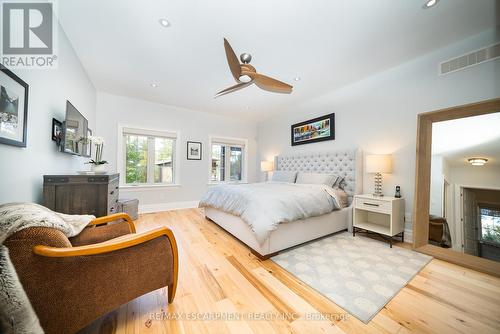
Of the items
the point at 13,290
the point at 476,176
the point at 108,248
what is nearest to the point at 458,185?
the point at 476,176

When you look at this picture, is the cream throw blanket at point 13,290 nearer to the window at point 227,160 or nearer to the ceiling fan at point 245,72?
the ceiling fan at point 245,72

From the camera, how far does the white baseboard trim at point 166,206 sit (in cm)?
399

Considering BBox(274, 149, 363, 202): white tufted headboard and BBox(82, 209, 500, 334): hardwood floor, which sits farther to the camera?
BBox(274, 149, 363, 202): white tufted headboard

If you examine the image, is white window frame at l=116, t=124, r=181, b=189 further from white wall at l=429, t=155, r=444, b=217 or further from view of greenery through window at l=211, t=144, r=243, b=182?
white wall at l=429, t=155, r=444, b=217

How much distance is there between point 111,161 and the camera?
12.1ft

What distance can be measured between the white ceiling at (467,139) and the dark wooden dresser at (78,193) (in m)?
4.19

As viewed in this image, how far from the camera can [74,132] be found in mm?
2158

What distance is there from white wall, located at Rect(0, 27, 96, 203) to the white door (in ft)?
16.0

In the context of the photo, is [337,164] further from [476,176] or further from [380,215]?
[476,176]

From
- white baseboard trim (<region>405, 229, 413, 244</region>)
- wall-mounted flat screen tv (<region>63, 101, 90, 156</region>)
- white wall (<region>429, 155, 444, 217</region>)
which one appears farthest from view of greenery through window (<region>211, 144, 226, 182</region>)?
white wall (<region>429, 155, 444, 217</region>)

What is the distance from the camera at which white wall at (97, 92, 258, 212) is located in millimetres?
3680

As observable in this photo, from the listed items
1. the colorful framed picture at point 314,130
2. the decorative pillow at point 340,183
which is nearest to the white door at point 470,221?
the decorative pillow at point 340,183

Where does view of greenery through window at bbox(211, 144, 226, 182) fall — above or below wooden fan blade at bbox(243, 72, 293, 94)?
below

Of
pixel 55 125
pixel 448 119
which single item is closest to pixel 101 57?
pixel 55 125
